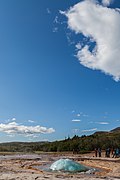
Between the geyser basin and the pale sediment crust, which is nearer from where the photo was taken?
the pale sediment crust

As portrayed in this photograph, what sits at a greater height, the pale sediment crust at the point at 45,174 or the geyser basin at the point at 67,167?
the geyser basin at the point at 67,167

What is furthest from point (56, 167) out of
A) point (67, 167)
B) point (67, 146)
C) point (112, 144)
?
point (67, 146)

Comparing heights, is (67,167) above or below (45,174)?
above

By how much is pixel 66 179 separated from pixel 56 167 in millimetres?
9500

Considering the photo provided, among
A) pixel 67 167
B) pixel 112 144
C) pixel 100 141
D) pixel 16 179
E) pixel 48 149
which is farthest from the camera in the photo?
pixel 48 149

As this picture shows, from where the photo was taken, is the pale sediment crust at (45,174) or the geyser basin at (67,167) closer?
the pale sediment crust at (45,174)

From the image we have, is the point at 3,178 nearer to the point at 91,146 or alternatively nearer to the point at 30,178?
the point at 30,178

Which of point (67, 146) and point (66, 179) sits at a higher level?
point (67, 146)

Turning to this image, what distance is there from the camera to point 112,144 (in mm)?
76125

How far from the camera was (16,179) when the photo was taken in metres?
17.3

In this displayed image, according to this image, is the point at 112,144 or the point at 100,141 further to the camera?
the point at 100,141

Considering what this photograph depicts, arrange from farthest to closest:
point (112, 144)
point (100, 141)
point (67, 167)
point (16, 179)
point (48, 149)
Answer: point (48, 149), point (100, 141), point (112, 144), point (67, 167), point (16, 179)

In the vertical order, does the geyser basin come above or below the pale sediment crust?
above

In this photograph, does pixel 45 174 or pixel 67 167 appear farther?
pixel 67 167
